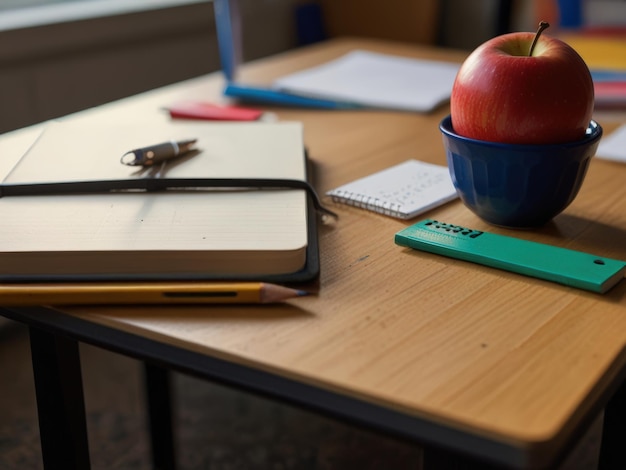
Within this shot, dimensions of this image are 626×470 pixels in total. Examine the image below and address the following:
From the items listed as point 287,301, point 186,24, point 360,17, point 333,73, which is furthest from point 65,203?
point 360,17

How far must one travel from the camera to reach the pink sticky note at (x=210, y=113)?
3.55ft

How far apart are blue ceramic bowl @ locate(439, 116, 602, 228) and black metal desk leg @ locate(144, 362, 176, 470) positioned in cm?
71

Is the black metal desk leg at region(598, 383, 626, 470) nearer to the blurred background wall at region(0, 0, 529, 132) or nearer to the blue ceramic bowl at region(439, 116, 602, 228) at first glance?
the blue ceramic bowl at region(439, 116, 602, 228)

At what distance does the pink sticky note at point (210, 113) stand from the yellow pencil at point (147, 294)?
54 cm

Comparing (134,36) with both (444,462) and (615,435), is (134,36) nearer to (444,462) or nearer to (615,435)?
(615,435)

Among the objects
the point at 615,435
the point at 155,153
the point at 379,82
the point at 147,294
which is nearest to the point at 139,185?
the point at 155,153

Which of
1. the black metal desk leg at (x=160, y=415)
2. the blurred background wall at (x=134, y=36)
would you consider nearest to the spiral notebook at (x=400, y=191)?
the black metal desk leg at (x=160, y=415)

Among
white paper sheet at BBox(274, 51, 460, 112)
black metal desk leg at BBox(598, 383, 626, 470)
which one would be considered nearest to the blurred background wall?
white paper sheet at BBox(274, 51, 460, 112)

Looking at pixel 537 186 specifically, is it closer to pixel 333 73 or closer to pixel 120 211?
pixel 120 211

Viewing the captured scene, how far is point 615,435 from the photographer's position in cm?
80

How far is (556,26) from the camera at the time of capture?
201 cm

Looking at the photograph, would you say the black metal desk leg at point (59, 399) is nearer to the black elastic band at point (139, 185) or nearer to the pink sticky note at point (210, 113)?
the black elastic band at point (139, 185)

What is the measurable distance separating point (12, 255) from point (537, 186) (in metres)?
0.43

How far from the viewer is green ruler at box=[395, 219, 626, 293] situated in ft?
2.01
